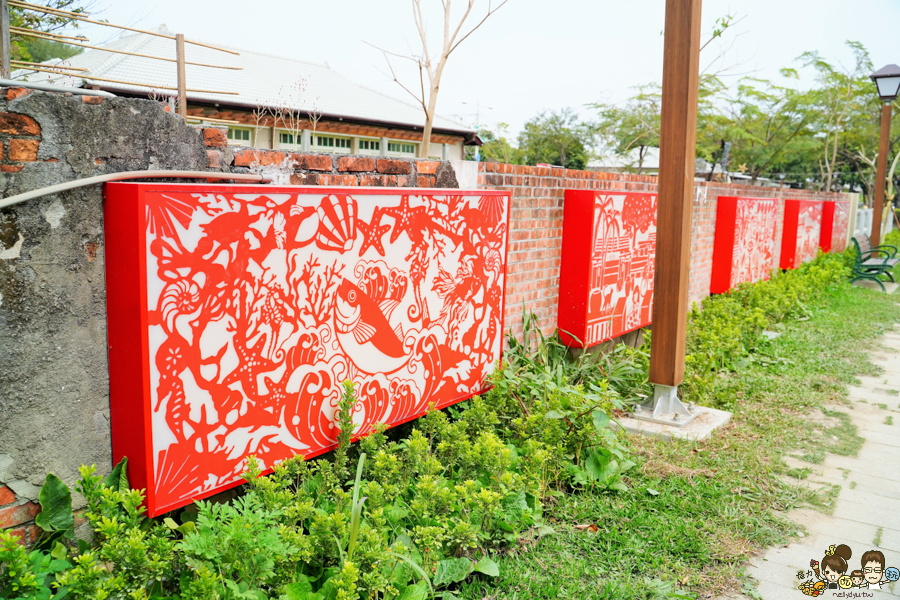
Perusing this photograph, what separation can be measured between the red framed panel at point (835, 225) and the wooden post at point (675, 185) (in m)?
11.2

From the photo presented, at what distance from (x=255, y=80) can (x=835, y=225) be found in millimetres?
14947

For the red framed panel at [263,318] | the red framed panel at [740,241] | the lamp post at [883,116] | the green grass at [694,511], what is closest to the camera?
the red framed panel at [263,318]

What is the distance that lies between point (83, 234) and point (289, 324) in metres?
0.84

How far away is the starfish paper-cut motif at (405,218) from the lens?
131 inches

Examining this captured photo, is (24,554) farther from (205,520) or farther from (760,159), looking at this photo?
(760,159)

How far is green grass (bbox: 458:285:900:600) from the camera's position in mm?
2840

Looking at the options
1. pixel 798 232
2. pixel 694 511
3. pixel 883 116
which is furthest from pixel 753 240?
pixel 883 116

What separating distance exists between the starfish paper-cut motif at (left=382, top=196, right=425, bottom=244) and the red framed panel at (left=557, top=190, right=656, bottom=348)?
210 cm

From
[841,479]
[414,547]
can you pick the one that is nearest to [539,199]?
[841,479]

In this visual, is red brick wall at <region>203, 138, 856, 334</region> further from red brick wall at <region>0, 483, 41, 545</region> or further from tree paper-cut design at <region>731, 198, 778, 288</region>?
tree paper-cut design at <region>731, 198, 778, 288</region>

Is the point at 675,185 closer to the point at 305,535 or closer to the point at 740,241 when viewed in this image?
the point at 305,535

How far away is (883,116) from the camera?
14.8m

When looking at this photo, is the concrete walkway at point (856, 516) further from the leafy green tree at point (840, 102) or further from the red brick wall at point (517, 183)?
the leafy green tree at point (840, 102)

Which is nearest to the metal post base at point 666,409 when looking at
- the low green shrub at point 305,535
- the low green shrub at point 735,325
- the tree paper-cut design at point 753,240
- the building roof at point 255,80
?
the low green shrub at point 735,325
